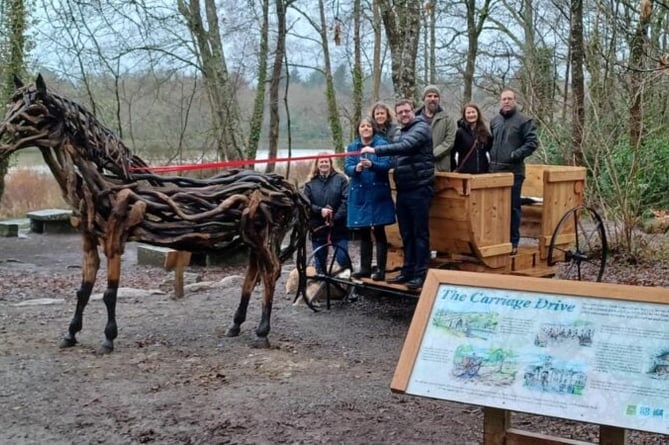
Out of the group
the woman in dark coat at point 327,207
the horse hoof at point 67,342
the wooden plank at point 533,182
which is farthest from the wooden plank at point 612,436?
the wooden plank at point 533,182

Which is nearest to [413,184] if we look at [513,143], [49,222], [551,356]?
[513,143]

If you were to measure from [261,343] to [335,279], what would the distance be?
162 cm

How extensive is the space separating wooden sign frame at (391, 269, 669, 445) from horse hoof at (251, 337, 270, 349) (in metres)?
3.20

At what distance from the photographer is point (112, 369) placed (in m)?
6.36

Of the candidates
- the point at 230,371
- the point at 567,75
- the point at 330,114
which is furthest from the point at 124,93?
the point at 230,371

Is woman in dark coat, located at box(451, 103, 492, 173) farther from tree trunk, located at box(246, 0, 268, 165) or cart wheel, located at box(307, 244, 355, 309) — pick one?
tree trunk, located at box(246, 0, 268, 165)

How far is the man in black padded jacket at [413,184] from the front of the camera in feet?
24.0

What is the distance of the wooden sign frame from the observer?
3.78m

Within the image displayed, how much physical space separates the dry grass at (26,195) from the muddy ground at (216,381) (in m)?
10.7

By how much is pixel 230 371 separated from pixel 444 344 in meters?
2.84

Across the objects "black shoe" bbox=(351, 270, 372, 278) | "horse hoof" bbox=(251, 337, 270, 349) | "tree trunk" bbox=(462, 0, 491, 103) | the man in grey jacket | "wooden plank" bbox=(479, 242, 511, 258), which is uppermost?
"tree trunk" bbox=(462, 0, 491, 103)

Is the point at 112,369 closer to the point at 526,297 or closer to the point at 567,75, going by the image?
the point at 526,297

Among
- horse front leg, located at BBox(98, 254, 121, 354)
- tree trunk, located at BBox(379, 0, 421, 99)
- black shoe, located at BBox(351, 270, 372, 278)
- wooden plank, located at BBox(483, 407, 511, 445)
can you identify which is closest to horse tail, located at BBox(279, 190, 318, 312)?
black shoe, located at BBox(351, 270, 372, 278)

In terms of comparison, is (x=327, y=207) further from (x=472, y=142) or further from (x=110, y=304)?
(x=110, y=304)
